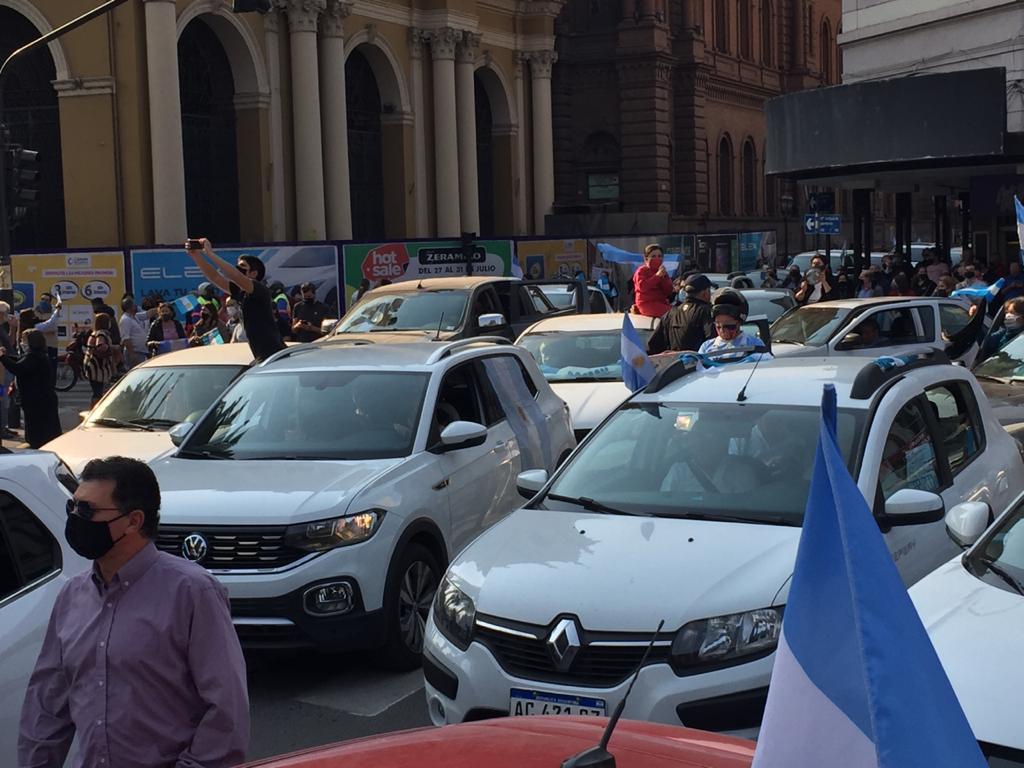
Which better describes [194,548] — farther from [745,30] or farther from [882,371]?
[745,30]

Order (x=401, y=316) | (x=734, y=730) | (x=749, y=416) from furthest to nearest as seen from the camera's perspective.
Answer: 1. (x=401, y=316)
2. (x=749, y=416)
3. (x=734, y=730)

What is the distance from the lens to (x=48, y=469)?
555 cm

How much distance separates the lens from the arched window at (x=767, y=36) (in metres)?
72.5

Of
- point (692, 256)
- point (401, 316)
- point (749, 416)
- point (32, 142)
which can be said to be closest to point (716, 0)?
point (692, 256)

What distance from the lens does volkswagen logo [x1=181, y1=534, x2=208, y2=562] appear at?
761 centimetres

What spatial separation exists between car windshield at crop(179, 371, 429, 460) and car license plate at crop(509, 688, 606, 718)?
293cm

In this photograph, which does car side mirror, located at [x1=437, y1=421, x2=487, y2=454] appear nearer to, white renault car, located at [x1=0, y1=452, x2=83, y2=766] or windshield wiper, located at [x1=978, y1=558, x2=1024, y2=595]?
white renault car, located at [x1=0, y1=452, x2=83, y2=766]

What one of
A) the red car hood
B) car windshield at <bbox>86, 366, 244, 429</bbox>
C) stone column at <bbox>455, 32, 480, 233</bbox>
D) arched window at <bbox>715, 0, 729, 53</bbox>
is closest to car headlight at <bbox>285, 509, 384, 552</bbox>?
the red car hood

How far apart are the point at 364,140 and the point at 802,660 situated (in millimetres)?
44865

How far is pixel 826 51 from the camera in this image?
80.8 m

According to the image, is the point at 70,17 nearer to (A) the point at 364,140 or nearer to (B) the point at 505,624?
(A) the point at 364,140

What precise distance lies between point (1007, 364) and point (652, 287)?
364 cm

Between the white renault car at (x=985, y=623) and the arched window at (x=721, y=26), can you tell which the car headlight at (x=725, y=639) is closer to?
the white renault car at (x=985, y=623)

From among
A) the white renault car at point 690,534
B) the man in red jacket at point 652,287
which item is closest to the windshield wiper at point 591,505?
the white renault car at point 690,534
